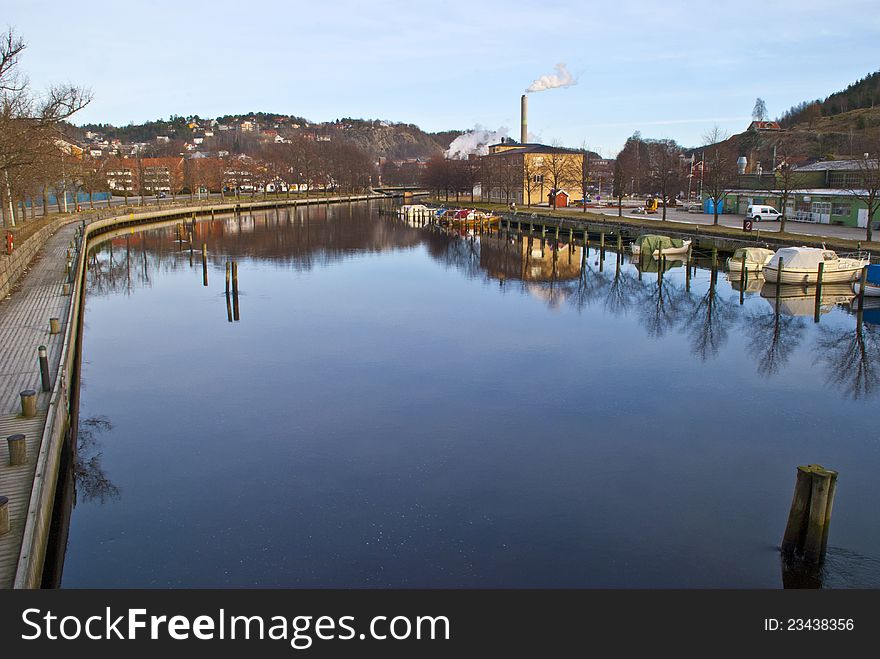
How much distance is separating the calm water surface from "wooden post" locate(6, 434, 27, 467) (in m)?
1.50

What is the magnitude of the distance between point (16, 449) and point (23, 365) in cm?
667

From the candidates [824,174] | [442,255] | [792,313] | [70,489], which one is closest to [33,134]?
[442,255]

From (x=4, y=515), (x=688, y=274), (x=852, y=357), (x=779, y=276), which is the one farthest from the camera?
(x=688, y=274)

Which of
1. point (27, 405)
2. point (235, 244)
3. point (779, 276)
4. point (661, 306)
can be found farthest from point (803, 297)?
Result: point (235, 244)

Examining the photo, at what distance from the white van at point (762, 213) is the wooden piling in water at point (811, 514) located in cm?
5169

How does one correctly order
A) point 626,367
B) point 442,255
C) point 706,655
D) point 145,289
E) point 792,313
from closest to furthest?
point 706,655
point 626,367
point 792,313
point 145,289
point 442,255

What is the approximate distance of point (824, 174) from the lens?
61938 millimetres

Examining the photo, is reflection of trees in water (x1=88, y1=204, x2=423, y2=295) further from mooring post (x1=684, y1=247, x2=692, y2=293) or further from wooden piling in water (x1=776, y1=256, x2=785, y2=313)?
wooden piling in water (x1=776, y1=256, x2=785, y2=313)

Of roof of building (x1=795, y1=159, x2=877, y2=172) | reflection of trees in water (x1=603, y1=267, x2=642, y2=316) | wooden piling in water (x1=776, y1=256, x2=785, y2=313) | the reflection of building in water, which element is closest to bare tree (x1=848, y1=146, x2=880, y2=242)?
roof of building (x1=795, y1=159, x2=877, y2=172)

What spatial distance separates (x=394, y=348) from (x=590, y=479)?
36.1 feet

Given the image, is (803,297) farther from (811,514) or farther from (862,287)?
(811,514)

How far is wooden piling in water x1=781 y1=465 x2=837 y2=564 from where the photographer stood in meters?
10.0

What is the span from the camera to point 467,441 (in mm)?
15352

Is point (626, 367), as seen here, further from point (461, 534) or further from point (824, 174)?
point (824, 174)
